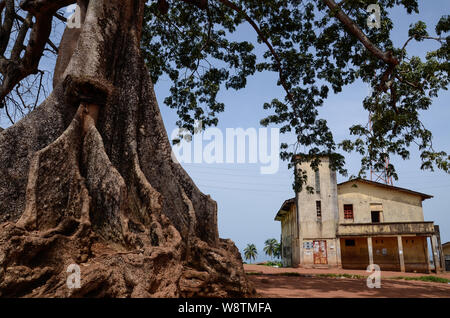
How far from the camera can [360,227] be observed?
Answer: 93.1ft

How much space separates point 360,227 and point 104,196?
2774cm

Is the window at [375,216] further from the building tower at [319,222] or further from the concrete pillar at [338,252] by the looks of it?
the concrete pillar at [338,252]

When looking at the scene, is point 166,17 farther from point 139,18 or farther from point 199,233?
point 199,233

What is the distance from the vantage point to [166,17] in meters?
12.5

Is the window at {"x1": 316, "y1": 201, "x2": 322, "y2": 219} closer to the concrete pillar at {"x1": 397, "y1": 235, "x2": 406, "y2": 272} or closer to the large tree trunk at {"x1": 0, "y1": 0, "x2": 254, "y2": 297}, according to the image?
the concrete pillar at {"x1": 397, "y1": 235, "x2": 406, "y2": 272}

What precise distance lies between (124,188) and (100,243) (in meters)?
0.73

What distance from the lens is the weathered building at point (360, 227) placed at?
27734 mm

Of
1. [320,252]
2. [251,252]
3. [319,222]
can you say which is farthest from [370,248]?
[251,252]

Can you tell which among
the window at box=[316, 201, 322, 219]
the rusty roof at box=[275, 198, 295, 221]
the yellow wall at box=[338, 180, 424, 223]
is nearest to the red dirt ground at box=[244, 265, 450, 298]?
the window at box=[316, 201, 322, 219]

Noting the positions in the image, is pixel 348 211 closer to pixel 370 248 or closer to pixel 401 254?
pixel 370 248

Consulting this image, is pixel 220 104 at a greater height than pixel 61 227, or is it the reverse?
pixel 220 104

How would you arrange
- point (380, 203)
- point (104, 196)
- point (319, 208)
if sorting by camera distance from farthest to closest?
point (380, 203) < point (319, 208) < point (104, 196)

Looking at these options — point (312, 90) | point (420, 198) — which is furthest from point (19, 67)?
point (420, 198)

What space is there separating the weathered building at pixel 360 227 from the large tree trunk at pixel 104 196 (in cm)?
2328
